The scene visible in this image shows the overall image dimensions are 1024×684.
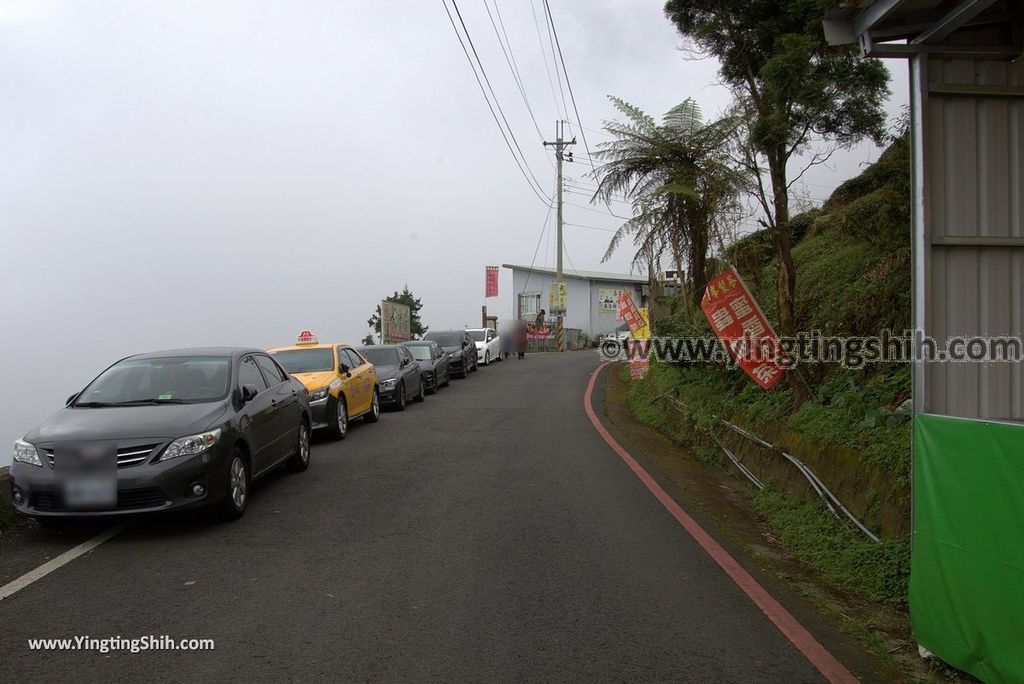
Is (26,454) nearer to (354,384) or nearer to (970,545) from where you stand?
(970,545)

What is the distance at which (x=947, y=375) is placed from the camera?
5359mm

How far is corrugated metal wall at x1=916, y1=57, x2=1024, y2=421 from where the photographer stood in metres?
5.30

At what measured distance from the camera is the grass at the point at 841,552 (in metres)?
5.68

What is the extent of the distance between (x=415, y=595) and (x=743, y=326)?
6.43 m

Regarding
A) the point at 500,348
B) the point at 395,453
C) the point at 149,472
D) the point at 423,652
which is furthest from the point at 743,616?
the point at 500,348

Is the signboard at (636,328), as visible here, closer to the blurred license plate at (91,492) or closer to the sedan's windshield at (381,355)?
the sedan's windshield at (381,355)

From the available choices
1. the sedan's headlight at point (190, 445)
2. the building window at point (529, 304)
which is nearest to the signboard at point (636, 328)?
the sedan's headlight at point (190, 445)

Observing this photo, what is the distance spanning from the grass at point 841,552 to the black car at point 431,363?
13.2 metres

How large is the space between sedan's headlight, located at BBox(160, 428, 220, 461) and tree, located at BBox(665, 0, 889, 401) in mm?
6721

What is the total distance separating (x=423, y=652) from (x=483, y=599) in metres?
0.88

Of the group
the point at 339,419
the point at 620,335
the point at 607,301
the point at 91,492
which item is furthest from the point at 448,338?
the point at 607,301

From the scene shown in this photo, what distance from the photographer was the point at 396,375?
17094mm

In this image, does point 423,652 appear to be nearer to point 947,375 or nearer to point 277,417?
point 947,375

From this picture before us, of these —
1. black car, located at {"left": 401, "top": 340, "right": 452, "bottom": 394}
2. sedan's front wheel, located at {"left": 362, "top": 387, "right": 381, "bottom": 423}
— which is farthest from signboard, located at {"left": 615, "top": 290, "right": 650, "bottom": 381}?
sedan's front wheel, located at {"left": 362, "top": 387, "right": 381, "bottom": 423}
